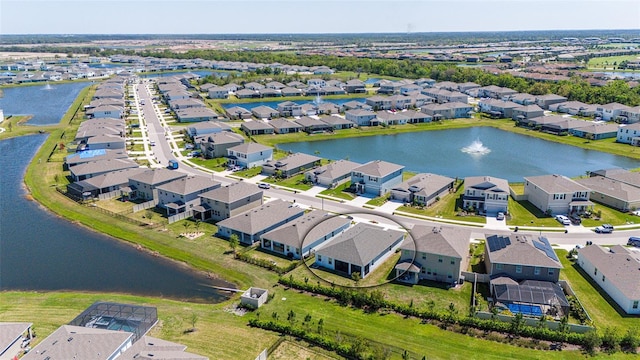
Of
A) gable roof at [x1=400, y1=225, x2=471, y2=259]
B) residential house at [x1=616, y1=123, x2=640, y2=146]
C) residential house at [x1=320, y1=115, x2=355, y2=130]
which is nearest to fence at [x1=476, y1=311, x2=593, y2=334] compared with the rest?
gable roof at [x1=400, y1=225, x2=471, y2=259]

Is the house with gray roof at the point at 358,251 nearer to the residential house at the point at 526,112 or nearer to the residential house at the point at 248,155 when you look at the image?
the residential house at the point at 248,155

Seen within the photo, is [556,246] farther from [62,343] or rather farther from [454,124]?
[454,124]

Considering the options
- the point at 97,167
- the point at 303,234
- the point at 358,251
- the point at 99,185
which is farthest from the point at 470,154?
the point at 97,167

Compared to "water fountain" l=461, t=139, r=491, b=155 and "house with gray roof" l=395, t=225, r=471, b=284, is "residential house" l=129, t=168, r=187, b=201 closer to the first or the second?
"house with gray roof" l=395, t=225, r=471, b=284

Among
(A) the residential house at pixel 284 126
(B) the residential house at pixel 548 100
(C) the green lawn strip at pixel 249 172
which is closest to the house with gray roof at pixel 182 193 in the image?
(C) the green lawn strip at pixel 249 172

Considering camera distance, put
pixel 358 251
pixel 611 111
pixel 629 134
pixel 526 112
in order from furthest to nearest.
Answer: pixel 526 112
pixel 611 111
pixel 629 134
pixel 358 251

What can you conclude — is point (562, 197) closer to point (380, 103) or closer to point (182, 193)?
point (182, 193)

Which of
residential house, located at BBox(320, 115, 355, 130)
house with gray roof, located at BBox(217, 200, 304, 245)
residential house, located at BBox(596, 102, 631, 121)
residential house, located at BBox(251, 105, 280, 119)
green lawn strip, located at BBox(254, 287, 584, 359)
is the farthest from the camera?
residential house, located at BBox(251, 105, 280, 119)
